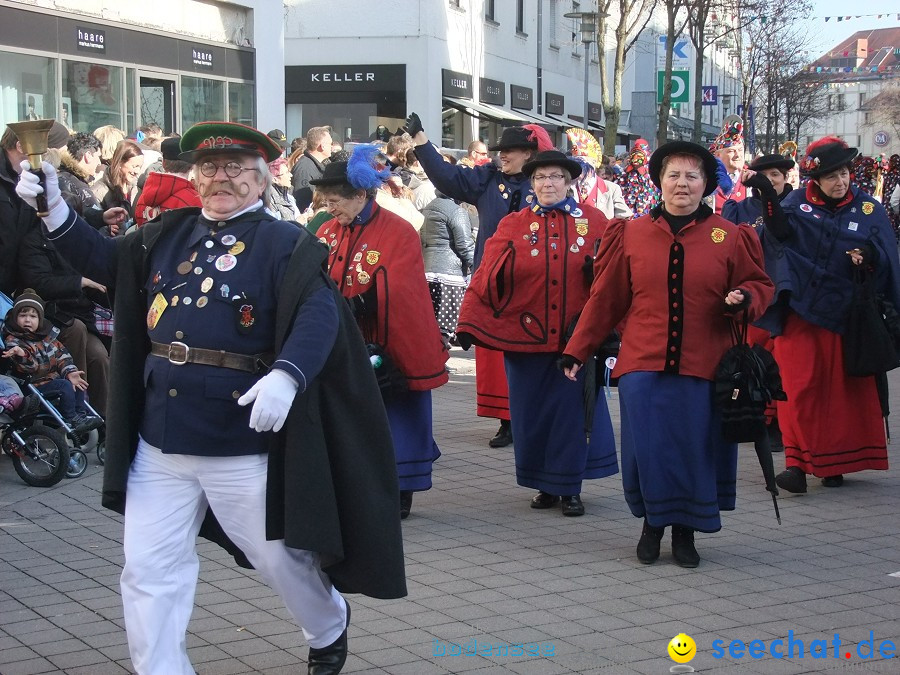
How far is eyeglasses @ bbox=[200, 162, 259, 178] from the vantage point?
425 centimetres

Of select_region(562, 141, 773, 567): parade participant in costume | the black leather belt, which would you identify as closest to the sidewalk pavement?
select_region(562, 141, 773, 567): parade participant in costume

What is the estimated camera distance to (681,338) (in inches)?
232

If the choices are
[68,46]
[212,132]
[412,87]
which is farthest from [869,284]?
[412,87]

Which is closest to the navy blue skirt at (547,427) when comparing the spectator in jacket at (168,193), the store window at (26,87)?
the spectator in jacket at (168,193)

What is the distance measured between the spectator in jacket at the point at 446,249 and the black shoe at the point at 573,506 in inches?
201

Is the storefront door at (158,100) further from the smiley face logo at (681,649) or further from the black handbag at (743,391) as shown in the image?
the smiley face logo at (681,649)

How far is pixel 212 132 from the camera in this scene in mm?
4238

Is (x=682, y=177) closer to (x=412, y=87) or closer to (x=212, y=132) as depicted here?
→ (x=212, y=132)

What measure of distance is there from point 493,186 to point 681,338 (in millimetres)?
2898

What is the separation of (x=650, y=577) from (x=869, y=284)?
280 cm

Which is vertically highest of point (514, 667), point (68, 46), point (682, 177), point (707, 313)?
point (68, 46)

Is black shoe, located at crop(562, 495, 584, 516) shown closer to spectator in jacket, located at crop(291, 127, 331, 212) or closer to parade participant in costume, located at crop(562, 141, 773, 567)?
parade participant in costume, located at crop(562, 141, 773, 567)

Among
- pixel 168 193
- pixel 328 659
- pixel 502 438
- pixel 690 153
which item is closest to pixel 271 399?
pixel 328 659

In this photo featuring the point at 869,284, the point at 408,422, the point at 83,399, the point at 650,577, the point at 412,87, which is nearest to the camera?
the point at 650,577
